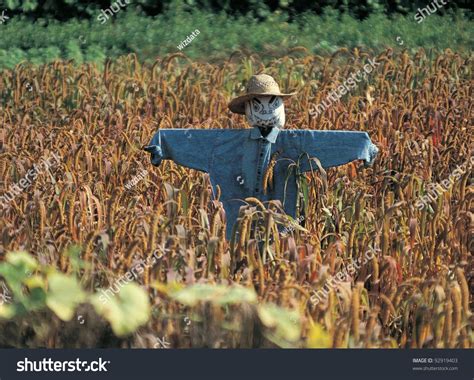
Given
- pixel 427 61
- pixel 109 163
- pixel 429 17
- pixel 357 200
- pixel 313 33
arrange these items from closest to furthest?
pixel 357 200 < pixel 109 163 < pixel 427 61 < pixel 313 33 < pixel 429 17

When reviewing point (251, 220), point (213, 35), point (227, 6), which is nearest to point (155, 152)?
point (251, 220)

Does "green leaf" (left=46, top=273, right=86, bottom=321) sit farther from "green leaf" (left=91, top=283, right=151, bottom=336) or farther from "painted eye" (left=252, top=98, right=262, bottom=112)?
"painted eye" (left=252, top=98, right=262, bottom=112)

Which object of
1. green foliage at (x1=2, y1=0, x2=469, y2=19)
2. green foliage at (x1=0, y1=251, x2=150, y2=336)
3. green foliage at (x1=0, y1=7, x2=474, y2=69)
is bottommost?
green foliage at (x1=2, y1=0, x2=469, y2=19)

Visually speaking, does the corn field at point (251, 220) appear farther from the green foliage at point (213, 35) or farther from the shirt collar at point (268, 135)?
the green foliage at point (213, 35)

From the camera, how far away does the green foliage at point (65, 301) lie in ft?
9.16

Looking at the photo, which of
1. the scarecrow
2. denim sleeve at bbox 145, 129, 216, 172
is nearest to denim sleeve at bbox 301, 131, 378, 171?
the scarecrow

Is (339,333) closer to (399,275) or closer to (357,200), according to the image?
(399,275)

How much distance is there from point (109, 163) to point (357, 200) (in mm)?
1252

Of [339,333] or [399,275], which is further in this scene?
[399,275]

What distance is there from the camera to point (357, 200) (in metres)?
4.73

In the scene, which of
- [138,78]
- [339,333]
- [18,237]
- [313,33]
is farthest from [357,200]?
[313,33]

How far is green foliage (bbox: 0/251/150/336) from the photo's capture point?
2.79 meters

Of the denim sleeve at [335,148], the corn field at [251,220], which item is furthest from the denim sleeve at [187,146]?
the denim sleeve at [335,148]

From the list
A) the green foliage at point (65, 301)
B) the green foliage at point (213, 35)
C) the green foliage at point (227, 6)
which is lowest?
the green foliage at point (227, 6)
